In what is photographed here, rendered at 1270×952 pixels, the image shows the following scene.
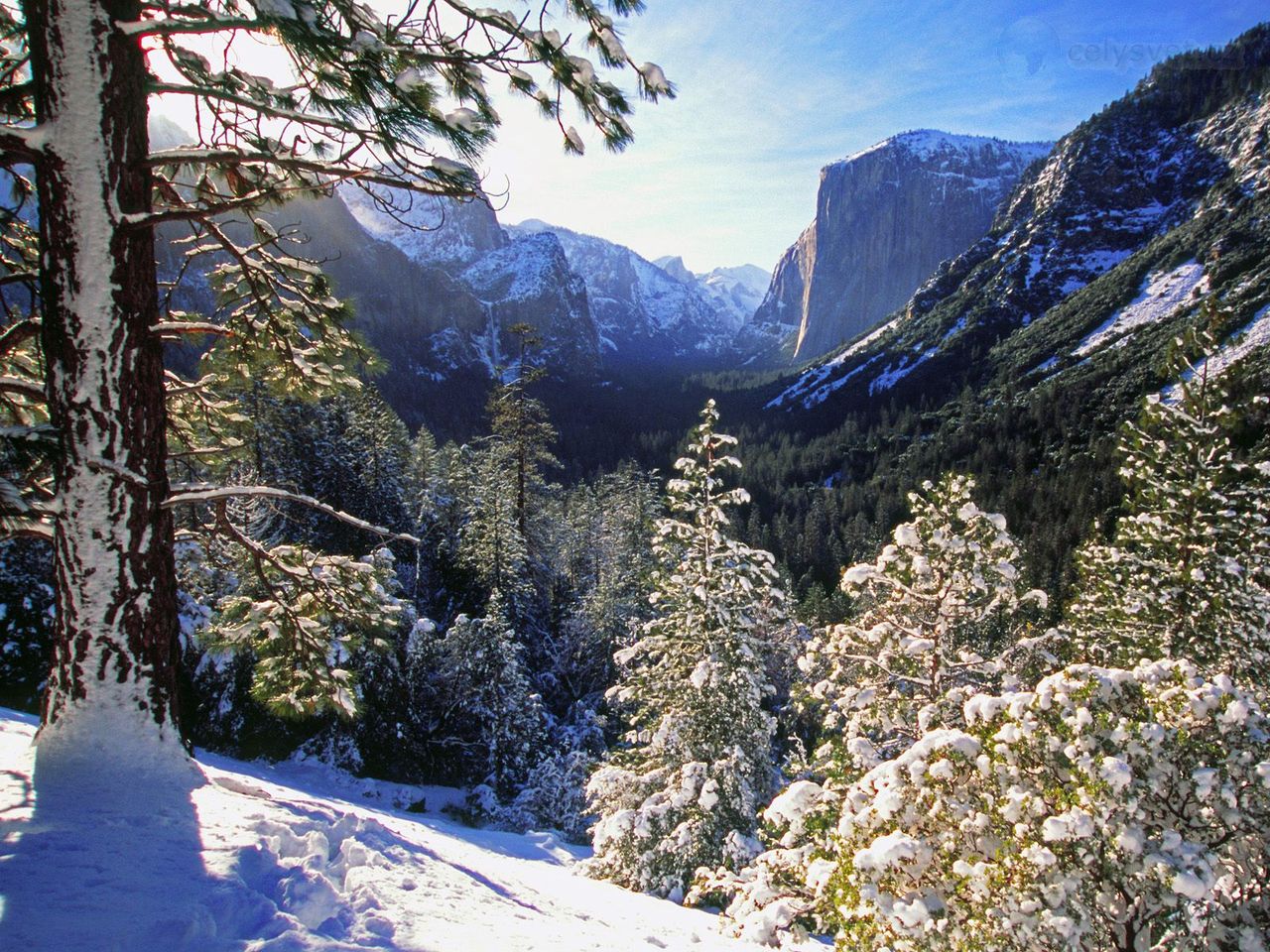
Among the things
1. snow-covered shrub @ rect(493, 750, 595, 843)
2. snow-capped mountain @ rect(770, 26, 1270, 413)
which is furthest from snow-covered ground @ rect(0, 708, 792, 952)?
snow-capped mountain @ rect(770, 26, 1270, 413)

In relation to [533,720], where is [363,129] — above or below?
A: above

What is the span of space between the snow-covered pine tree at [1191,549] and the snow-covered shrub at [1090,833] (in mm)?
11762

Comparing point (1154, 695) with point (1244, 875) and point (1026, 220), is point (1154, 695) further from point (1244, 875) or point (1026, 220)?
point (1026, 220)

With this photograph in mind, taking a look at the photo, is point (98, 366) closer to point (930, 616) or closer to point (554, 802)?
point (930, 616)

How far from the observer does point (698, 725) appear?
37.3 ft

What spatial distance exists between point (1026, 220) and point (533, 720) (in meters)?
206

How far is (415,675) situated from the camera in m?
20.2

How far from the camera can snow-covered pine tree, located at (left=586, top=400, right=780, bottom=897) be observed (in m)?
10.5

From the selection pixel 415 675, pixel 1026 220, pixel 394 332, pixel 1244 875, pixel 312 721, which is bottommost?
pixel 312 721

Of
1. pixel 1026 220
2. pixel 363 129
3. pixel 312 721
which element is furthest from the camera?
pixel 1026 220

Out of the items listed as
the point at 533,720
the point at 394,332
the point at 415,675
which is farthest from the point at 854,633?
the point at 394,332

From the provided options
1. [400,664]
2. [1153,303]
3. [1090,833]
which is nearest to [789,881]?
[1090,833]

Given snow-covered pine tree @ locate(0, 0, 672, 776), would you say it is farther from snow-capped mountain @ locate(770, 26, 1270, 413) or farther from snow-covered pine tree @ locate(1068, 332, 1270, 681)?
snow-capped mountain @ locate(770, 26, 1270, 413)

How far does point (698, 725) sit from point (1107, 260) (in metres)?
Result: 180
